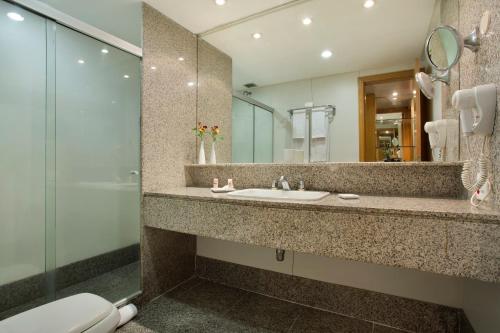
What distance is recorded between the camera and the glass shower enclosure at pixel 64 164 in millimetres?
1622

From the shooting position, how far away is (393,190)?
142cm

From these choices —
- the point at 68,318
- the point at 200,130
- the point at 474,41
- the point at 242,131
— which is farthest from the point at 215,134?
the point at 474,41

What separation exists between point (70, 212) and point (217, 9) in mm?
1918

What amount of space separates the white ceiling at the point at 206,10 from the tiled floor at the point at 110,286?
1.91 metres

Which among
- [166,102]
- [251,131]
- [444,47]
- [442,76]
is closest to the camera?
[444,47]

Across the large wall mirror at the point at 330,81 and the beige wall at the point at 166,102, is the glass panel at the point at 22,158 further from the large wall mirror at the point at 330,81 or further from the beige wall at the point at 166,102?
the large wall mirror at the point at 330,81

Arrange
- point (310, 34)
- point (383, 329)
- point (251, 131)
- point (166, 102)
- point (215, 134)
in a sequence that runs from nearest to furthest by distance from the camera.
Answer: point (383, 329)
point (310, 34)
point (166, 102)
point (251, 131)
point (215, 134)

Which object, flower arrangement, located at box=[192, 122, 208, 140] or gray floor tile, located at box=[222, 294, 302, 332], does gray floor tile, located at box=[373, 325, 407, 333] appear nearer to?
gray floor tile, located at box=[222, 294, 302, 332]

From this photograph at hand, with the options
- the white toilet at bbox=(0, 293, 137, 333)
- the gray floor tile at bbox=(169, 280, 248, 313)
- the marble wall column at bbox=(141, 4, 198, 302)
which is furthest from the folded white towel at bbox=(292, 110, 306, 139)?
the white toilet at bbox=(0, 293, 137, 333)

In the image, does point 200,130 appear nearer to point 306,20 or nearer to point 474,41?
point 306,20

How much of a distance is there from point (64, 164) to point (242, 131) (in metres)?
1.40

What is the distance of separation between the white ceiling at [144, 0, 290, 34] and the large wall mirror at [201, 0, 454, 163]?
0.21 ft

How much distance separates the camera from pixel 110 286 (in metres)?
1.85

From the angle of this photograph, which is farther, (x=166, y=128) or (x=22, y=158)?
(x=166, y=128)
